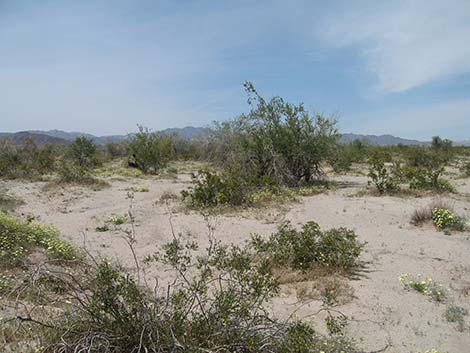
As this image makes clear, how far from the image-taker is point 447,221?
29.4ft

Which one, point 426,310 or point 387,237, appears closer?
point 426,310

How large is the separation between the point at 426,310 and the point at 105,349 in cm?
416

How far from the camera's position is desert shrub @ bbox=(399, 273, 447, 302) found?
5575mm

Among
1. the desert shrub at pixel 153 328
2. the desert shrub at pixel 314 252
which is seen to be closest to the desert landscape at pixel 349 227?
the desert shrub at pixel 314 252

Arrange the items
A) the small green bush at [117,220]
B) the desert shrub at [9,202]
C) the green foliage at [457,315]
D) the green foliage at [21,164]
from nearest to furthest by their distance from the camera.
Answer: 1. the green foliage at [457,315]
2. the small green bush at [117,220]
3. the desert shrub at [9,202]
4. the green foliage at [21,164]

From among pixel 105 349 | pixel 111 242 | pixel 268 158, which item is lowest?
pixel 111 242

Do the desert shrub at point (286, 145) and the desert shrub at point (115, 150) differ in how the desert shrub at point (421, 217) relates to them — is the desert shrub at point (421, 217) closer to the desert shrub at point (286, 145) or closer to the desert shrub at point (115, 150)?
the desert shrub at point (286, 145)

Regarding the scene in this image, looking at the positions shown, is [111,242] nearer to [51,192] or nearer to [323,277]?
[323,277]

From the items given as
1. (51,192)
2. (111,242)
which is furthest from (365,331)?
(51,192)

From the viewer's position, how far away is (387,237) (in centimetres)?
868

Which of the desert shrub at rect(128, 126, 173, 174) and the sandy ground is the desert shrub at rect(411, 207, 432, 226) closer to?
the sandy ground

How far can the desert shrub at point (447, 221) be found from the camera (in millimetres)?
8880

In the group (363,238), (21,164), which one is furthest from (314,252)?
(21,164)

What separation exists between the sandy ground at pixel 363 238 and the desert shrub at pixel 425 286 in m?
0.13
